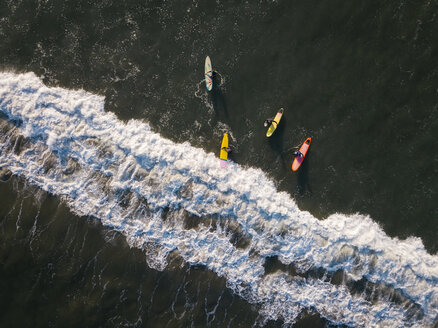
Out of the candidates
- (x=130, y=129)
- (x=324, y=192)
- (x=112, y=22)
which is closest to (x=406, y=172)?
(x=324, y=192)

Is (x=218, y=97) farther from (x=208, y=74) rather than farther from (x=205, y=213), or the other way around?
(x=205, y=213)

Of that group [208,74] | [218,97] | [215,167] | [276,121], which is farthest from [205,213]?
[208,74]

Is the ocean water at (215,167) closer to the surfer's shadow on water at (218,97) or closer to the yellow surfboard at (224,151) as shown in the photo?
the surfer's shadow on water at (218,97)

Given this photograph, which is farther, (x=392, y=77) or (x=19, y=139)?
(x=19, y=139)

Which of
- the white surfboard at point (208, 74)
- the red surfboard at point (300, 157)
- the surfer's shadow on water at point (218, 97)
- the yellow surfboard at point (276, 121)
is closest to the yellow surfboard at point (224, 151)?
the surfer's shadow on water at point (218, 97)

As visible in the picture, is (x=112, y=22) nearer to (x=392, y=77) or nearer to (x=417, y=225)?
(x=392, y=77)

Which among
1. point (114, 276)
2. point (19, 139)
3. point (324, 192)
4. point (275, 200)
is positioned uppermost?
point (324, 192)

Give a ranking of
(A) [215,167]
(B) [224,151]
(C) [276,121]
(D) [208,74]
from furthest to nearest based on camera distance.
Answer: (A) [215,167] < (B) [224,151] < (D) [208,74] < (C) [276,121]
